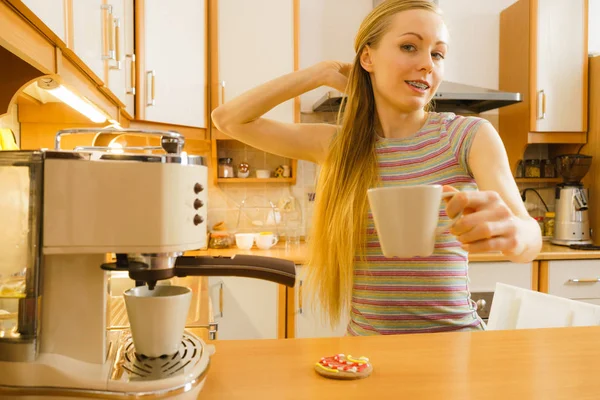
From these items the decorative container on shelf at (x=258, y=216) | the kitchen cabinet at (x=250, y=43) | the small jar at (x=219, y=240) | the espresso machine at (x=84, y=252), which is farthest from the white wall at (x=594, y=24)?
the espresso machine at (x=84, y=252)

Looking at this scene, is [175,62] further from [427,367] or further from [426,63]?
Answer: [427,367]

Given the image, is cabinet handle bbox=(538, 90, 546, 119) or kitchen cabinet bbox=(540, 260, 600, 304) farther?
cabinet handle bbox=(538, 90, 546, 119)

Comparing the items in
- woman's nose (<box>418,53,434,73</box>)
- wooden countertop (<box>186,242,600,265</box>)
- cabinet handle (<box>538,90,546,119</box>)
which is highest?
cabinet handle (<box>538,90,546,119</box>)

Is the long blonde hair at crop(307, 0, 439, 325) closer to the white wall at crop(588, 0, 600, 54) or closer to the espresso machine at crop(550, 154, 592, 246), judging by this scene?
the espresso machine at crop(550, 154, 592, 246)

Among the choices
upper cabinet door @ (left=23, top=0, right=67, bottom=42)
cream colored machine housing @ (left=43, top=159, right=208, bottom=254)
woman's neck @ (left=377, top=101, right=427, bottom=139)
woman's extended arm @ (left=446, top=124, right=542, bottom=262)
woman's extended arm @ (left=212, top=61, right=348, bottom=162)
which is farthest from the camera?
woman's extended arm @ (left=212, top=61, right=348, bottom=162)

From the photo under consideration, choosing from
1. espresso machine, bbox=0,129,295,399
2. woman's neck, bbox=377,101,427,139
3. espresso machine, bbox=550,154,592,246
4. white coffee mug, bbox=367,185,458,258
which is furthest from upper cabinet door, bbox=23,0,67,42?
espresso machine, bbox=550,154,592,246

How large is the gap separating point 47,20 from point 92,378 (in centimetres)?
66

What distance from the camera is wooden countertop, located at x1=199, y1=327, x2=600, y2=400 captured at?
73 centimetres

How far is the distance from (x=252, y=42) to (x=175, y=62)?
486 millimetres

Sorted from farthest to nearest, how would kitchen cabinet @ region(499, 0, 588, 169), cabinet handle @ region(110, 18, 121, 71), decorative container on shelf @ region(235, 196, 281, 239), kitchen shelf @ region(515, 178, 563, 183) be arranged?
kitchen shelf @ region(515, 178, 563, 183) < decorative container on shelf @ region(235, 196, 281, 239) < kitchen cabinet @ region(499, 0, 588, 169) < cabinet handle @ region(110, 18, 121, 71)

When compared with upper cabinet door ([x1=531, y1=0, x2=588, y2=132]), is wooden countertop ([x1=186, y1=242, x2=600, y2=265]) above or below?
below

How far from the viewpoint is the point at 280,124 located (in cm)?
152

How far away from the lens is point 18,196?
0.60 metres

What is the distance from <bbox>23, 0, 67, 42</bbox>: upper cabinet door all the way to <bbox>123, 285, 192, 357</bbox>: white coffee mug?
51cm
